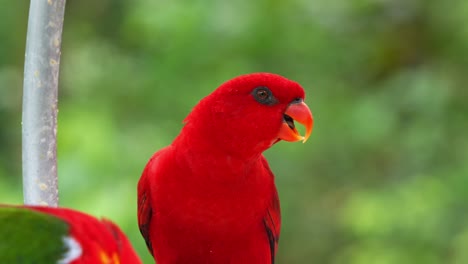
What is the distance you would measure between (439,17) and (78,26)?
127cm

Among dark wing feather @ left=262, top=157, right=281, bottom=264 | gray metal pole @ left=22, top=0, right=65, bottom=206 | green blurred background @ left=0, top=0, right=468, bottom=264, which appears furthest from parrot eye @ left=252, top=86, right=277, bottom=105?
green blurred background @ left=0, top=0, right=468, bottom=264

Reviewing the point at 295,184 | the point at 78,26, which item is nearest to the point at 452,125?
the point at 295,184

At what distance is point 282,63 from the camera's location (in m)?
2.29

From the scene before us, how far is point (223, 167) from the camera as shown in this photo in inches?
38.3

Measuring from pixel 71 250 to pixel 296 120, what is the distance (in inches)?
15.7

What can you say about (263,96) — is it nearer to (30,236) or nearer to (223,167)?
(223,167)

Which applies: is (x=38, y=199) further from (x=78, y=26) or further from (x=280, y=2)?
(x=78, y=26)

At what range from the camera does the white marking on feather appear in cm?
67

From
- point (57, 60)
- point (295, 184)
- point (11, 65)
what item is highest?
point (57, 60)

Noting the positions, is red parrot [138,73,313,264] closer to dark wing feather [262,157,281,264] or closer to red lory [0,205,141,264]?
dark wing feather [262,157,281,264]

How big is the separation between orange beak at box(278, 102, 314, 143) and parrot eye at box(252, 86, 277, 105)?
1.0 inches

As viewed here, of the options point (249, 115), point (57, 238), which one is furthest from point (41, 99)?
point (249, 115)

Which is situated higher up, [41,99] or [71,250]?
[41,99]

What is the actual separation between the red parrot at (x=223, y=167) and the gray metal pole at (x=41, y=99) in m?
0.23
